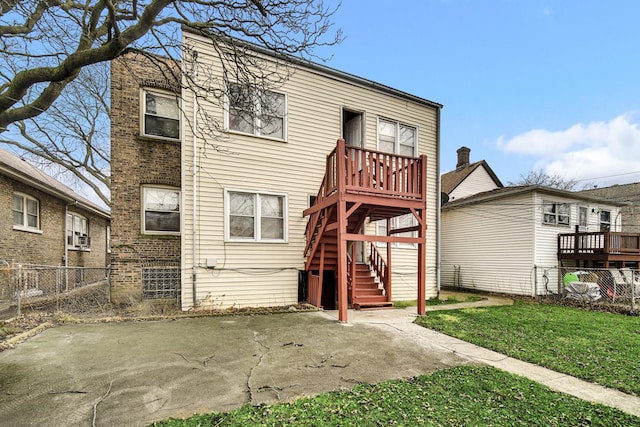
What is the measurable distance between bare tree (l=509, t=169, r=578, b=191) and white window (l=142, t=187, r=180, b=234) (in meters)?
34.9

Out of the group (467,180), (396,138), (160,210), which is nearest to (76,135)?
(160,210)

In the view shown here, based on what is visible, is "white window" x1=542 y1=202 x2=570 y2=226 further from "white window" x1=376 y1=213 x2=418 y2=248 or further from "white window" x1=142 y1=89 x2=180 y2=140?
"white window" x1=142 y1=89 x2=180 y2=140

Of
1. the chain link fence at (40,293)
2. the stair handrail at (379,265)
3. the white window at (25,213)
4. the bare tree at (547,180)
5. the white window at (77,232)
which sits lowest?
the chain link fence at (40,293)

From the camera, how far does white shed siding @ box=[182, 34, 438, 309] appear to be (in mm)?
7711

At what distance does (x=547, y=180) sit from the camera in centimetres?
3244

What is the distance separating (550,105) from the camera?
21.1 m

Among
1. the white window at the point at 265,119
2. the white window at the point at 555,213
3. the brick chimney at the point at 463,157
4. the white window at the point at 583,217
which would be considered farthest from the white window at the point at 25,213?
the brick chimney at the point at 463,157

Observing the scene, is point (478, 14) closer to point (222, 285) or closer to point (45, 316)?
point (222, 285)

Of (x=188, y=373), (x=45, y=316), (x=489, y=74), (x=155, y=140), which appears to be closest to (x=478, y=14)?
(x=489, y=74)

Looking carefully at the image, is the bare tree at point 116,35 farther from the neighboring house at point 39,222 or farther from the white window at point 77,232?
the white window at point 77,232

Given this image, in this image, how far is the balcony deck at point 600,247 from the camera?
11.8m

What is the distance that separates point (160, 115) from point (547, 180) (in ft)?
120

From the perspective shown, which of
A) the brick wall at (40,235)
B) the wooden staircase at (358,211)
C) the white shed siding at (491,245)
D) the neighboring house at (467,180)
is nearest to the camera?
the wooden staircase at (358,211)

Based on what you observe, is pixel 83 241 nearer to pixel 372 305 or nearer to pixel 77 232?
pixel 77 232
